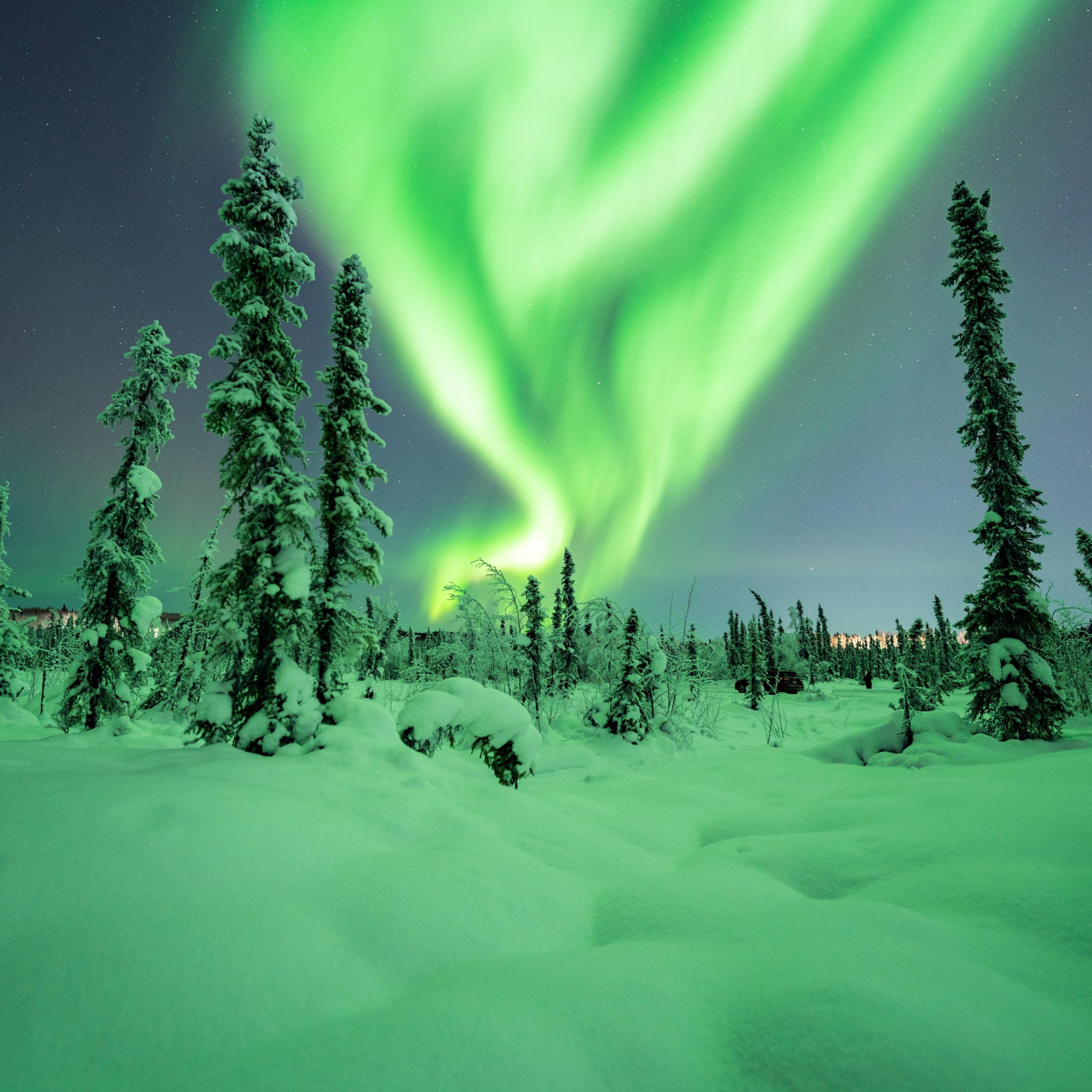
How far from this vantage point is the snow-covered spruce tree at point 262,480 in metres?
6.78

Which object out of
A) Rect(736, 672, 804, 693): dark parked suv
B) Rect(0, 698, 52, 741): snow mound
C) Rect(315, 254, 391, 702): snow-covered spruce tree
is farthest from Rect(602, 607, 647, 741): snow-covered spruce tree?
Rect(736, 672, 804, 693): dark parked suv

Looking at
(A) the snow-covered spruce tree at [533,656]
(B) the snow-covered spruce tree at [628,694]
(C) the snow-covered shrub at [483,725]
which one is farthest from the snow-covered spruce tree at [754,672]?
(C) the snow-covered shrub at [483,725]

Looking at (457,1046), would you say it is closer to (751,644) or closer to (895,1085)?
(895,1085)

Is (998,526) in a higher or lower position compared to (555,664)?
higher

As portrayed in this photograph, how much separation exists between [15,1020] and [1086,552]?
28006 mm

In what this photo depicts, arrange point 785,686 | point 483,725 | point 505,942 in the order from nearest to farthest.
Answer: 1. point 505,942
2. point 483,725
3. point 785,686

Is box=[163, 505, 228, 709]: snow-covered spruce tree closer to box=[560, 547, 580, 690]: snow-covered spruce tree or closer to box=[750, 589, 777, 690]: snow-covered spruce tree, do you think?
box=[560, 547, 580, 690]: snow-covered spruce tree

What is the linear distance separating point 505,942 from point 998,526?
49.8 ft

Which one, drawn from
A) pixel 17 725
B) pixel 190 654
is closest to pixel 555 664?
pixel 190 654

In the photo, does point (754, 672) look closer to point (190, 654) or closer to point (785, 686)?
point (785, 686)

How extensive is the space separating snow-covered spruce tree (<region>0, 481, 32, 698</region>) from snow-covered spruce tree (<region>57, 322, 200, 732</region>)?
549 cm

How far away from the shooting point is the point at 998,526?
12.2 m

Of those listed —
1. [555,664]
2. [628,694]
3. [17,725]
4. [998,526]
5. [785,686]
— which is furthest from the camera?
[785,686]

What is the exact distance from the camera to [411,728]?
23.3 ft
